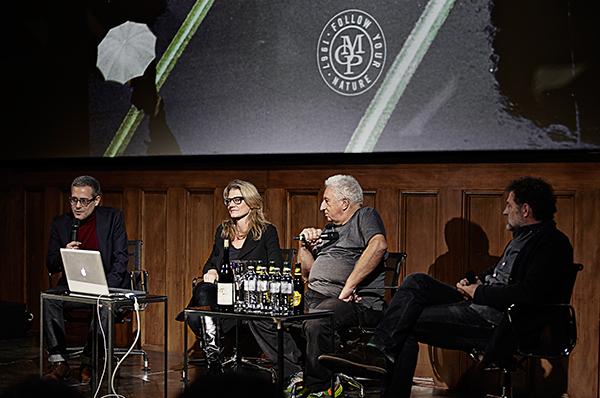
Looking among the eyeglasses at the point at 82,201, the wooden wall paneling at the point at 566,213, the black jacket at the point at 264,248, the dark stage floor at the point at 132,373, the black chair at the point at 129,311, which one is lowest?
the dark stage floor at the point at 132,373

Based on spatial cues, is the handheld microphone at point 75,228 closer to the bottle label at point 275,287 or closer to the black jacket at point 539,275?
the bottle label at point 275,287

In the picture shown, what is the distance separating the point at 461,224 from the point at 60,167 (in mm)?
3626

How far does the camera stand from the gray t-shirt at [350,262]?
5.34m

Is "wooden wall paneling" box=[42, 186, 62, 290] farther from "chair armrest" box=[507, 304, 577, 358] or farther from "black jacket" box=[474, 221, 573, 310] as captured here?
"chair armrest" box=[507, 304, 577, 358]

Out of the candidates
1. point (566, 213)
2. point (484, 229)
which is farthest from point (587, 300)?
point (484, 229)

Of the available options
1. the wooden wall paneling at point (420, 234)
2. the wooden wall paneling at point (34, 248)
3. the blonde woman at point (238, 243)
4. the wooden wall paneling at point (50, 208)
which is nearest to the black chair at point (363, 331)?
the wooden wall paneling at point (420, 234)

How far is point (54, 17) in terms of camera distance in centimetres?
779

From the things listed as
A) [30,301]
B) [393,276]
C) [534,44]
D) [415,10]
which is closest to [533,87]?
[534,44]

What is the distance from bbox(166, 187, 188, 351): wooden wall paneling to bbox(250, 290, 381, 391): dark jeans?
58.1 inches

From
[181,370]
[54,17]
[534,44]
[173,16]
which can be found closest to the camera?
[534,44]

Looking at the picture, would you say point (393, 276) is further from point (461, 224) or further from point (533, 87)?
point (533, 87)

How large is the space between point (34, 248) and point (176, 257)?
1.55m

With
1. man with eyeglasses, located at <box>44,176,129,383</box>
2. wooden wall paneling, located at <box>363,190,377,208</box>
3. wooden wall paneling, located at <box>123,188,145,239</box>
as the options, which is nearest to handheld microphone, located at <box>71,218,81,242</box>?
man with eyeglasses, located at <box>44,176,129,383</box>

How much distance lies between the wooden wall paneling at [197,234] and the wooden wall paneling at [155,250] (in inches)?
8.3
